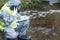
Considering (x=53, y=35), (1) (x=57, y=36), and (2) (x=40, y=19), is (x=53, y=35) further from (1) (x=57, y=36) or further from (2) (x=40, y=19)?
(2) (x=40, y=19)

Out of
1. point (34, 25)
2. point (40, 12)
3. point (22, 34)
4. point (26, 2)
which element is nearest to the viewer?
point (22, 34)

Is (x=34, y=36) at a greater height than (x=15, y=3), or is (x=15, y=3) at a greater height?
(x=15, y=3)

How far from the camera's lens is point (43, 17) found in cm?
1159

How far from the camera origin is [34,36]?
8.55 metres

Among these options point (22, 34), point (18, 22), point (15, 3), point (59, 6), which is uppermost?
point (15, 3)

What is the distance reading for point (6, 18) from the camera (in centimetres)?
549

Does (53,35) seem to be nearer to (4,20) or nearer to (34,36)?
(34,36)

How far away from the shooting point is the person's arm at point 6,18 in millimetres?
5473

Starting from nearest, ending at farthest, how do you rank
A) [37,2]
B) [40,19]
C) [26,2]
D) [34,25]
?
[34,25] < [40,19] < [26,2] < [37,2]

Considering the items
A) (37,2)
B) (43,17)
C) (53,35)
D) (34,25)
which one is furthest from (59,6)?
(53,35)

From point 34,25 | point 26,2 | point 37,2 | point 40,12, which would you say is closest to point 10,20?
point 34,25

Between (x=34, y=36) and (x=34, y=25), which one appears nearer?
(x=34, y=36)

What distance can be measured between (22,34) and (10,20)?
61 centimetres

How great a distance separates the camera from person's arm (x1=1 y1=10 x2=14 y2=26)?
5.47m
